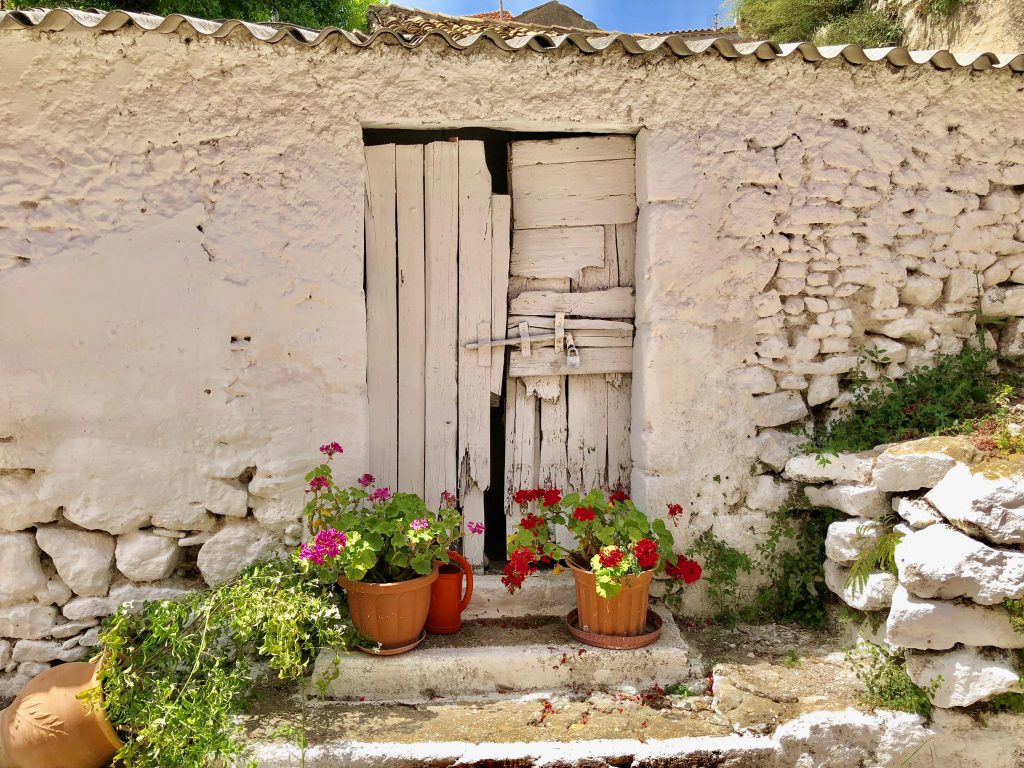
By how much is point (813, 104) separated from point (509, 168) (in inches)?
61.8

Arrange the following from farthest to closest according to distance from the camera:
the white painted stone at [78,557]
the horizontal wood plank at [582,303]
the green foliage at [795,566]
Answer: the horizontal wood plank at [582,303] → the green foliage at [795,566] → the white painted stone at [78,557]

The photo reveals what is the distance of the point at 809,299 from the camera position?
158 inches

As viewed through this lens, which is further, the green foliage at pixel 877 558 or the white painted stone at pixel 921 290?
the white painted stone at pixel 921 290

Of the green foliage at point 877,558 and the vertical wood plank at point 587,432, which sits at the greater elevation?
the vertical wood plank at point 587,432

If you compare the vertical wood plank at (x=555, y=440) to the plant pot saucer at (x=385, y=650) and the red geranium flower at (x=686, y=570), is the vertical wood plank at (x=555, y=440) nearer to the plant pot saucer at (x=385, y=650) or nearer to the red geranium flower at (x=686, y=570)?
the red geranium flower at (x=686, y=570)

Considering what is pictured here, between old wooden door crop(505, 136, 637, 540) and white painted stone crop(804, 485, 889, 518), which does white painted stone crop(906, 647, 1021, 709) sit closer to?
white painted stone crop(804, 485, 889, 518)

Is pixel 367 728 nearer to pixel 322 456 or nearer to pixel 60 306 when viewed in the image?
pixel 322 456

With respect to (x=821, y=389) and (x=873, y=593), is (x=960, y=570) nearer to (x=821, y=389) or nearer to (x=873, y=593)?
(x=873, y=593)

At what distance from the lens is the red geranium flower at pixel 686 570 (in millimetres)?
3723

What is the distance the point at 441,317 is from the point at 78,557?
2.05 meters

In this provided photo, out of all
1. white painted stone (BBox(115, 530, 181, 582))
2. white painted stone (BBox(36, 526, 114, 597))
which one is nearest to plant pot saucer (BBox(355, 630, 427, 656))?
white painted stone (BBox(115, 530, 181, 582))

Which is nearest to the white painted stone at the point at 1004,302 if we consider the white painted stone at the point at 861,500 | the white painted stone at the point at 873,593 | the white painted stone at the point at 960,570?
the white painted stone at the point at 861,500

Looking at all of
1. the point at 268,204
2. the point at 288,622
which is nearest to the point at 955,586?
the point at 288,622

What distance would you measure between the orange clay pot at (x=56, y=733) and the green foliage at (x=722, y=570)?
9.02 ft
